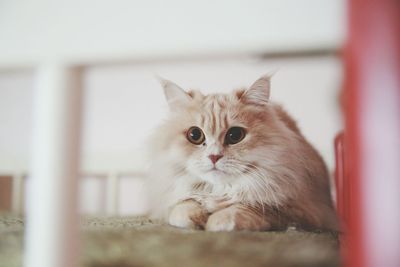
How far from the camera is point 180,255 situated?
93 centimetres

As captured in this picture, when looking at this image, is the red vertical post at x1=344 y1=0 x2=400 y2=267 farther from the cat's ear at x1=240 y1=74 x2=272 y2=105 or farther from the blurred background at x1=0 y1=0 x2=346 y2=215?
the cat's ear at x1=240 y1=74 x2=272 y2=105

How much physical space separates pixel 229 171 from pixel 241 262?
8.8 inches

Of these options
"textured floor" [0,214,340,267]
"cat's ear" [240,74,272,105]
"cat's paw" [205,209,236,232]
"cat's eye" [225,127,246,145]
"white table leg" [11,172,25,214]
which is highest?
"cat's ear" [240,74,272,105]

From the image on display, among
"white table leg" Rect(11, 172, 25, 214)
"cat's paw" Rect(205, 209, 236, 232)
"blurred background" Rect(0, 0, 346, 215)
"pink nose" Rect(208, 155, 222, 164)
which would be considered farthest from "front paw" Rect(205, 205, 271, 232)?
"white table leg" Rect(11, 172, 25, 214)

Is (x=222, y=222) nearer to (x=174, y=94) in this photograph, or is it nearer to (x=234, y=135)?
(x=234, y=135)

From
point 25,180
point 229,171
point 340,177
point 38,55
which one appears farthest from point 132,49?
→ point 340,177

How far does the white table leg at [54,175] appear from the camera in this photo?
104 cm

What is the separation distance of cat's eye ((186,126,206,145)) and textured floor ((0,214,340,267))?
22cm

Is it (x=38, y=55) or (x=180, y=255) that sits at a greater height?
(x=38, y=55)

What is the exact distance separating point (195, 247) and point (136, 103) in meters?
0.42

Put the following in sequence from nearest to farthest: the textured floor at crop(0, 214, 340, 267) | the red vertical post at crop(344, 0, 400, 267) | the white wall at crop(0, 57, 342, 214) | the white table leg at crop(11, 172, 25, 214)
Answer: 1. the red vertical post at crop(344, 0, 400, 267)
2. the textured floor at crop(0, 214, 340, 267)
3. the white wall at crop(0, 57, 342, 214)
4. the white table leg at crop(11, 172, 25, 214)

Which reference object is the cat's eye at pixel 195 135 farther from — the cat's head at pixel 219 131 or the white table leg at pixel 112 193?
the white table leg at pixel 112 193

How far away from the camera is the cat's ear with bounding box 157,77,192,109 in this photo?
3.63ft

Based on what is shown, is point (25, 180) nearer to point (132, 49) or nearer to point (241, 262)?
point (132, 49)
